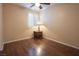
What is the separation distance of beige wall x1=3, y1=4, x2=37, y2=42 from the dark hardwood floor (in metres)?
0.09

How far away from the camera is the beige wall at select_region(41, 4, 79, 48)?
1.56 m

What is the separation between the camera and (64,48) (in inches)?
62.1

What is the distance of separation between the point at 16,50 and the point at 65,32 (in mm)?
681

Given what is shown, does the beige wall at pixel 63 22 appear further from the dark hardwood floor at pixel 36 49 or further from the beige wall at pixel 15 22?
the beige wall at pixel 15 22

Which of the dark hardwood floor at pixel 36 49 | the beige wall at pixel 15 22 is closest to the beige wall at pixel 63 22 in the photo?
the dark hardwood floor at pixel 36 49

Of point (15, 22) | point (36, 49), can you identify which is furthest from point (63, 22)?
point (15, 22)

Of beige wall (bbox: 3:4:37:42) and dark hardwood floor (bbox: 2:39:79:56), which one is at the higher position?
beige wall (bbox: 3:4:37:42)

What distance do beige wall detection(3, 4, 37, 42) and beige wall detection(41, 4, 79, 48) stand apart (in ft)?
0.79

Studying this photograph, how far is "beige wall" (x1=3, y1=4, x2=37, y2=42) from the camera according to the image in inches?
61.3

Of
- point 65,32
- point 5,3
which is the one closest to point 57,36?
point 65,32

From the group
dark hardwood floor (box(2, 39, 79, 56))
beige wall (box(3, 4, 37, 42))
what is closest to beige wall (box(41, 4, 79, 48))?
dark hardwood floor (box(2, 39, 79, 56))

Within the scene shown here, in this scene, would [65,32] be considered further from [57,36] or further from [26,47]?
[26,47]

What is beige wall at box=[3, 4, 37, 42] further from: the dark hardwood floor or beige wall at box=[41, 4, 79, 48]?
beige wall at box=[41, 4, 79, 48]

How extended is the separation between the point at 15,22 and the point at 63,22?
627mm
